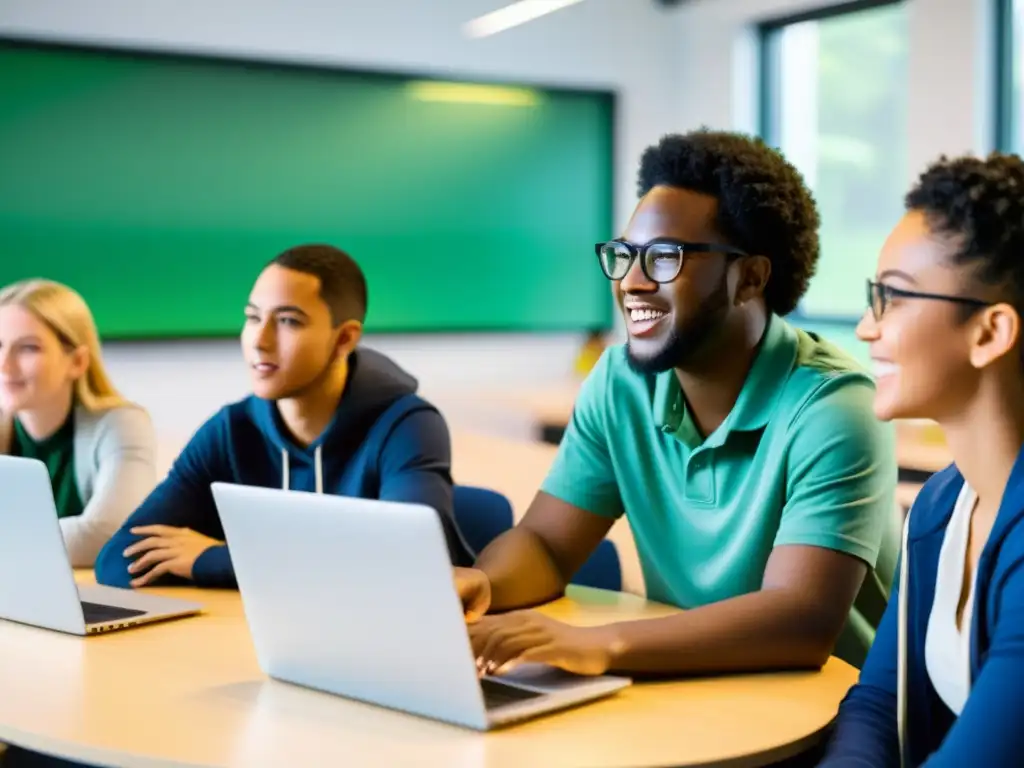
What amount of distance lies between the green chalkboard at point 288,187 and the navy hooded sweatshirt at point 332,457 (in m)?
2.69

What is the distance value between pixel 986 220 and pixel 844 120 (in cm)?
429

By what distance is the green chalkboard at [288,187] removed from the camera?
4.62m

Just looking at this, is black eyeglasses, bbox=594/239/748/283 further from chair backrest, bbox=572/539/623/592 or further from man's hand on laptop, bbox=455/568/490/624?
chair backrest, bbox=572/539/623/592

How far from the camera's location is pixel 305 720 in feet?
4.51

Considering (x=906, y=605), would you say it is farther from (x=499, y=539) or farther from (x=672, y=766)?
(x=499, y=539)

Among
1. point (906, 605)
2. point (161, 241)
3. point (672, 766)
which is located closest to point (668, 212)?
point (906, 605)

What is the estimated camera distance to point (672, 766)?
125 cm

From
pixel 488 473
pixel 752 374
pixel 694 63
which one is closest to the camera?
pixel 752 374

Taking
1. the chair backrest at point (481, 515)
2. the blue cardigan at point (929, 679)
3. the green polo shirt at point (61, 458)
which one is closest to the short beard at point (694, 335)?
the blue cardigan at point (929, 679)

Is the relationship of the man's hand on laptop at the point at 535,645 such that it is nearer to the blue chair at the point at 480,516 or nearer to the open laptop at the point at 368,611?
the open laptop at the point at 368,611

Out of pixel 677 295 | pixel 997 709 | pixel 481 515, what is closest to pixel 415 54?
pixel 481 515

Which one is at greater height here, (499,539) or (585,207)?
(585,207)

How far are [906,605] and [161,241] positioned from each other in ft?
12.8

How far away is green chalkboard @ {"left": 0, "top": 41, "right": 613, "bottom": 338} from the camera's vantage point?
182 inches
